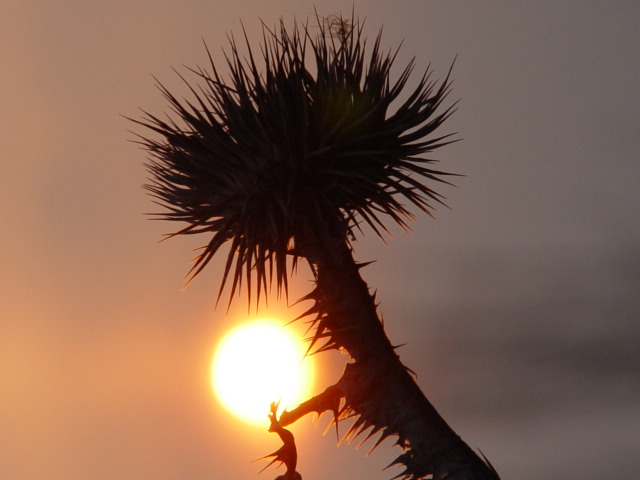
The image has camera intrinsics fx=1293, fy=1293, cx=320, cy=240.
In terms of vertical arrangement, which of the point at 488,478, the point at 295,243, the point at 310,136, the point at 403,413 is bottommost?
the point at 488,478

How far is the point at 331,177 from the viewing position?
1936 cm

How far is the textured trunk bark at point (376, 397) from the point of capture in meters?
18.7

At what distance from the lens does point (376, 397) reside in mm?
18812

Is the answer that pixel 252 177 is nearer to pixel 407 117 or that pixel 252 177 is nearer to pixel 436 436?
pixel 407 117

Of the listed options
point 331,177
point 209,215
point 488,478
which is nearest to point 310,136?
point 331,177

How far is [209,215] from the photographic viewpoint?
757 inches

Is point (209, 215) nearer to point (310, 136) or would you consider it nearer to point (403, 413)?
point (310, 136)

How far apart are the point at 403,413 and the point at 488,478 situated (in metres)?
1.53

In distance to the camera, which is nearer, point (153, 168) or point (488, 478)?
point (488, 478)

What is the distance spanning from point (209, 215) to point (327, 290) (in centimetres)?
209

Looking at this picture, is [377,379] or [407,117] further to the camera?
[407,117]

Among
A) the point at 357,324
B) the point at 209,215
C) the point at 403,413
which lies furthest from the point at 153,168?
the point at 403,413

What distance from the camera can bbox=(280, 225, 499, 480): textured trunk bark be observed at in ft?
61.4

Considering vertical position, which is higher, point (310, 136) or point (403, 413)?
point (310, 136)
